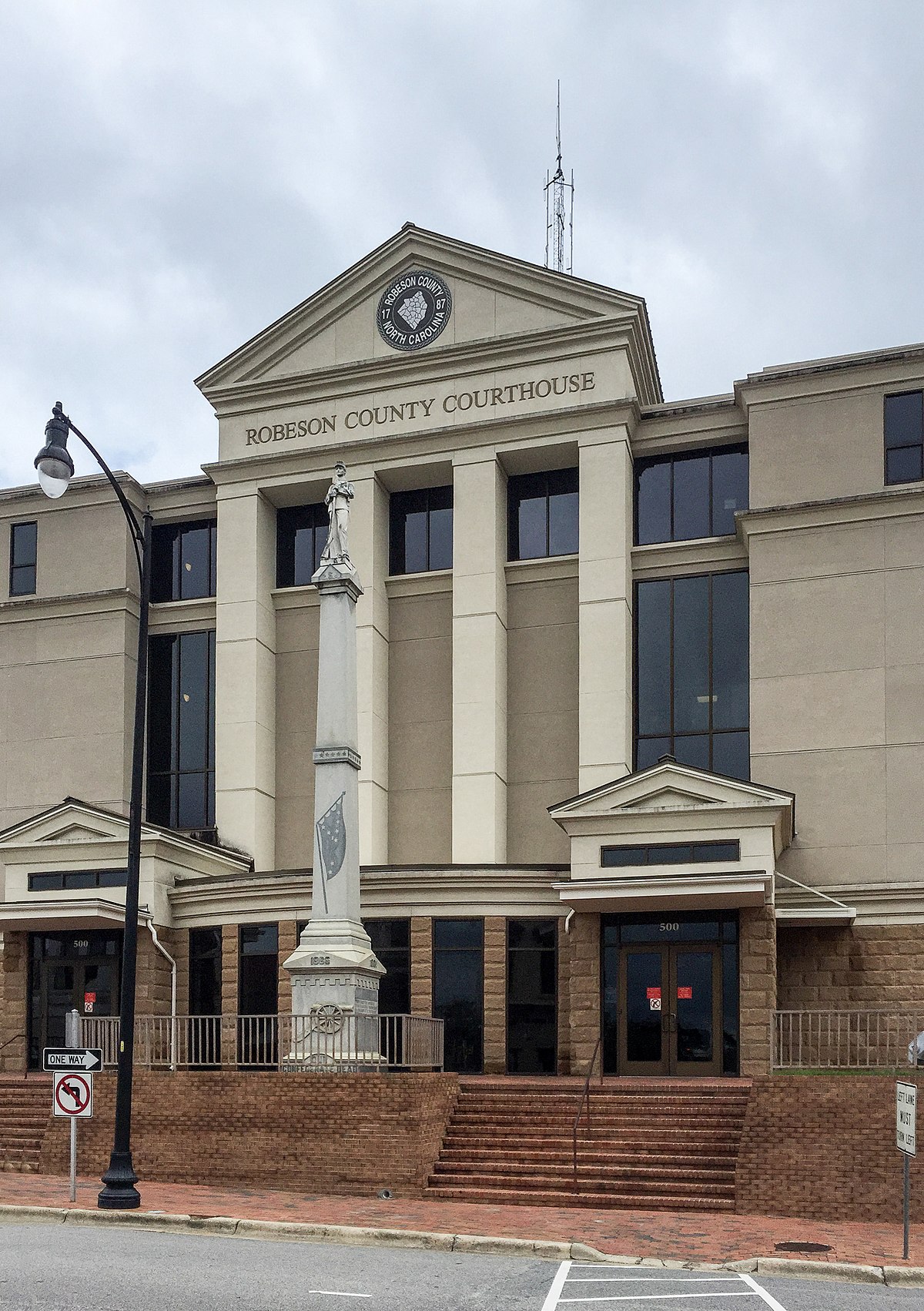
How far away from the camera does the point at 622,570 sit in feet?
114

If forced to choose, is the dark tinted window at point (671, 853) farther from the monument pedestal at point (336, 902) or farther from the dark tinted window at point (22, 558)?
the dark tinted window at point (22, 558)

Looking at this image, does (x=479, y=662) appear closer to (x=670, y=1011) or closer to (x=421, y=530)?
(x=421, y=530)

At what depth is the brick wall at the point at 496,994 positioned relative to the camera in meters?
29.4

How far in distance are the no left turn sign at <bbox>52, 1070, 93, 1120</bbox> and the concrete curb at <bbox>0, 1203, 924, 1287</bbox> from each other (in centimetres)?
132

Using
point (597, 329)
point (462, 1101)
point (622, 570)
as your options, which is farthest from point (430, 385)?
point (462, 1101)

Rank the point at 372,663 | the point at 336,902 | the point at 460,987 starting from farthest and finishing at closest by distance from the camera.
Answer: the point at 372,663 < the point at 460,987 < the point at 336,902

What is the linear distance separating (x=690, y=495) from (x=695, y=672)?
4.33 m

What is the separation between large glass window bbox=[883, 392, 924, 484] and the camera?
33.1 metres

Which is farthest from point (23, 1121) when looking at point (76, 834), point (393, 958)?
point (76, 834)

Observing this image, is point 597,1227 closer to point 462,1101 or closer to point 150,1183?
point 462,1101

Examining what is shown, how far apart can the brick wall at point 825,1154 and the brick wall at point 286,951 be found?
12234 mm

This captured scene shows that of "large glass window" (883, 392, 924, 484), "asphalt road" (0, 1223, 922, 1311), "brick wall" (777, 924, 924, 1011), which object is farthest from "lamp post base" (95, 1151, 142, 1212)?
"large glass window" (883, 392, 924, 484)

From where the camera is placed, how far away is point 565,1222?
1844 centimetres

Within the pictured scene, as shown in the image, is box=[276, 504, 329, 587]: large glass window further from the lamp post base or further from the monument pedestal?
the lamp post base
